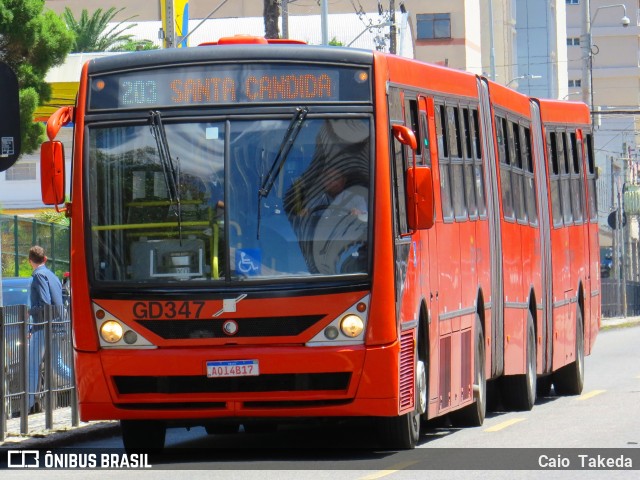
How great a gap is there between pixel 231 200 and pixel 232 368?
1.22m

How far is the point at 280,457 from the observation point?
525 inches

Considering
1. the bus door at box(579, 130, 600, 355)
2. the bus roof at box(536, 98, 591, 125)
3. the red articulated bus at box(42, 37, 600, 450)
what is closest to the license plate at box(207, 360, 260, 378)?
the red articulated bus at box(42, 37, 600, 450)

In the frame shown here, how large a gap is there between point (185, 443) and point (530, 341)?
5.33 m

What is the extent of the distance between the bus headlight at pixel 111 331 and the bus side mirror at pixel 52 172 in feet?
3.19

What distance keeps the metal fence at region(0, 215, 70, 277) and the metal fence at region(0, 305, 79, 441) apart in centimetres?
1654

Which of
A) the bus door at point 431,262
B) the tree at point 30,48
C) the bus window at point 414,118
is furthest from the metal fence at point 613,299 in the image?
the bus window at point 414,118

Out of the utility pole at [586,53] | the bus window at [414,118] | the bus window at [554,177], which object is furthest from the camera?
the utility pole at [586,53]

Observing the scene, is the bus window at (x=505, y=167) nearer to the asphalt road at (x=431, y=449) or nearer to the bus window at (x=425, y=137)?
the asphalt road at (x=431, y=449)

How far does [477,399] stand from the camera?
16250 mm

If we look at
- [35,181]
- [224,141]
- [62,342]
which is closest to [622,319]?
[35,181]

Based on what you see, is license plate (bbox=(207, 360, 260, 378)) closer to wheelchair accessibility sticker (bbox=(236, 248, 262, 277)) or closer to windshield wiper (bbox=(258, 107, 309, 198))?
wheelchair accessibility sticker (bbox=(236, 248, 262, 277))

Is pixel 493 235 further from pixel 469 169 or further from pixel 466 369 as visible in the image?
pixel 466 369

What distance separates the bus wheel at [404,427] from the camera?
524 inches
